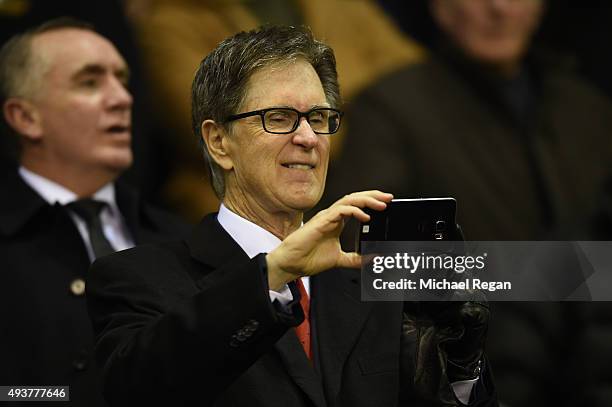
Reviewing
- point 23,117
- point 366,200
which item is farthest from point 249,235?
point 23,117

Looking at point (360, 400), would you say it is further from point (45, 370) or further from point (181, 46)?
point (181, 46)

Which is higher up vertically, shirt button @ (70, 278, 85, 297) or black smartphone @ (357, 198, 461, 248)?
black smartphone @ (357, 198, 461, 248)

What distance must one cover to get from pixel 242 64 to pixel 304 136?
19 centimetres

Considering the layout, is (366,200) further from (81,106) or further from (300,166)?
(81,106)

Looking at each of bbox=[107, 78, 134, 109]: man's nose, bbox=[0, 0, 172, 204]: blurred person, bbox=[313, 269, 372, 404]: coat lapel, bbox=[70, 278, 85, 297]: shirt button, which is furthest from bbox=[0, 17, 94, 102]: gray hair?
bbox=[313, 269, 372, 404]: coat lapel

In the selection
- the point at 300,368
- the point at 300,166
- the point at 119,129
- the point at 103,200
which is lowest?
the point at 300,368

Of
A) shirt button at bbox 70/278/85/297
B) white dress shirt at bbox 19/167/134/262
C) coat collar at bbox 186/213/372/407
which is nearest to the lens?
coat collar at bbox 186/213/372/407

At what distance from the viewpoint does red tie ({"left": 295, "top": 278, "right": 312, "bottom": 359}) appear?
2461 millimetres

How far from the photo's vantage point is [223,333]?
84.8 inches

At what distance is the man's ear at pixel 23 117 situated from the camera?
11.9 ft

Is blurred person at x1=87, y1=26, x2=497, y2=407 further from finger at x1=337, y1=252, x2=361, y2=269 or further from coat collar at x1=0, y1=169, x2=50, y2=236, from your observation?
coat collar at x1=0, y1=169, x2=50, y2=236

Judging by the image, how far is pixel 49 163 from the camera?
11.8 feet

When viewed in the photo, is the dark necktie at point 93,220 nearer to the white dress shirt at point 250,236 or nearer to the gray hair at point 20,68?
the gray hair at point 20,68

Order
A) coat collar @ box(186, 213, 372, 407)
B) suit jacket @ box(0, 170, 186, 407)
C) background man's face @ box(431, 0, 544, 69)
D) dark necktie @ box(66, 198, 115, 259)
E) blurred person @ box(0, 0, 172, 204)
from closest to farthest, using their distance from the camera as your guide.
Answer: coat collar @ box(186, 213, 372, 407), suit jacket @ box(0, 170, 186, 407), dark necktie @ box(66, 198, 115, 259), blurred person @ box(0, 0, 172, 204), background man's face @ box(431, 0, 544, 69)
